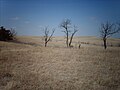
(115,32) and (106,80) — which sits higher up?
(115,32)

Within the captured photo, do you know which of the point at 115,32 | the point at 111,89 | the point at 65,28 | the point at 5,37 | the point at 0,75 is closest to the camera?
the point at 111,89

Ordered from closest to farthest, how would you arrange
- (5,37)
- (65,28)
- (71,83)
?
(71,83), (65,28), (5,37)

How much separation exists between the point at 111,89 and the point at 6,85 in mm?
4909

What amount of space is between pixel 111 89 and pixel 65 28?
37.0 m

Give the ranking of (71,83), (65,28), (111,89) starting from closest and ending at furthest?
(111,89) → (71,83) → (65,28)

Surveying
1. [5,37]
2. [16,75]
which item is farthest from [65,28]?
[16,75]

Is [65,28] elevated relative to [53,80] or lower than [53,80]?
elevated

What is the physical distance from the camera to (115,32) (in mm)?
33562

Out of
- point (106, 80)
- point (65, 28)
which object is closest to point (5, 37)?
point (65, 28)

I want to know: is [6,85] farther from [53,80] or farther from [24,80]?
[53,80]

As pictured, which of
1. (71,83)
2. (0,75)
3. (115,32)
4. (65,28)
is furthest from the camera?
(65,28)

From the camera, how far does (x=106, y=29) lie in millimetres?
33875

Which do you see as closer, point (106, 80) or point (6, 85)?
point (6, 85)

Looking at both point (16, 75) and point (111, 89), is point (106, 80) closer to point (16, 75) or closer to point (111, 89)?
point (111, 89)
